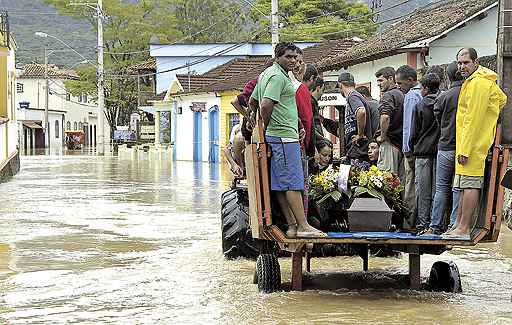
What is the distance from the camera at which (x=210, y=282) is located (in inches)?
414

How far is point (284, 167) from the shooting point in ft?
30.5

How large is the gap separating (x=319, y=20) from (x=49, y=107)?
139 ft

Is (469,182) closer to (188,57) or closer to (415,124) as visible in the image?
(415,124)

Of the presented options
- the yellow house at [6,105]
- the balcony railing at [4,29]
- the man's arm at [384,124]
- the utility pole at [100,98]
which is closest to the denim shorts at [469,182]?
the man's arm at [384,124]

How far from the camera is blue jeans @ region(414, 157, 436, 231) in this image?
9.84m

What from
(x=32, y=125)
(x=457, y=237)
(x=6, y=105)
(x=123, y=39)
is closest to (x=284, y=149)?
(x=457, y=237)

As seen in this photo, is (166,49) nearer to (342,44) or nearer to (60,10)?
(60,10)

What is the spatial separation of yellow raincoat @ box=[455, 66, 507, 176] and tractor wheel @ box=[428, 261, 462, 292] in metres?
1.05

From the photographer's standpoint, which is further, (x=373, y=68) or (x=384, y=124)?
(x=373, y=68)

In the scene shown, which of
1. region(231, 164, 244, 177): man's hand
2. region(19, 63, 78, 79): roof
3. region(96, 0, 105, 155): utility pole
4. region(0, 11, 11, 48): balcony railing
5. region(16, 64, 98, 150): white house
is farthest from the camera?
region(19, 63, 78, 79): roof

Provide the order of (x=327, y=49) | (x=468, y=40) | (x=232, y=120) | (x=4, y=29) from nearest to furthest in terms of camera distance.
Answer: (x=468, y=40) < (x=4, y=29) < (x=327, y=49) < (x=232, y=120)

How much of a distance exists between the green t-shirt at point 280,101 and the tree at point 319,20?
5133 cm

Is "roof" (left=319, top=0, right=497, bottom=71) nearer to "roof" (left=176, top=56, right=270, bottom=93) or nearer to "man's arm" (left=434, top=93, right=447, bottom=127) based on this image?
"man's arm" (left=434, top=93, right=447, bottom=127)

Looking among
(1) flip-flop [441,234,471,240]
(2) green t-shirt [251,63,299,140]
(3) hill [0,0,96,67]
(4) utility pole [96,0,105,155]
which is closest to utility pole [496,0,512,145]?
(1) flip-flop [441,234,471,240]
